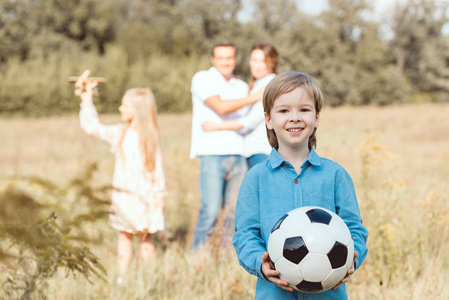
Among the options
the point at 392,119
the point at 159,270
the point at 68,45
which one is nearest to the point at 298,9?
the point at 68,45

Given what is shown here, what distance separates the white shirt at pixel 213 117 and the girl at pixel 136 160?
39 cm

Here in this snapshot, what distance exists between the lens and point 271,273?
1.81 meters

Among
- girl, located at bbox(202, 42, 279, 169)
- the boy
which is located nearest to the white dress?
girl, located at bbox(202, 42, 279, 169)

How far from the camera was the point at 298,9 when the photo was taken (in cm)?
5578

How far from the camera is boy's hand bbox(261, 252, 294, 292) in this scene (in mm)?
1806

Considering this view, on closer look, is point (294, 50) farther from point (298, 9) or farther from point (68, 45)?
point (68, 45)

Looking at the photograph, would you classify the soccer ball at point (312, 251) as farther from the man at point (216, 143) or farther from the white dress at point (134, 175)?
the white dress at point (134, 175)

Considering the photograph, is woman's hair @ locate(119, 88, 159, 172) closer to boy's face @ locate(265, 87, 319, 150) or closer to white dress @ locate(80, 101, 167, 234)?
white dress @ locate(80, 101, 167, 234)

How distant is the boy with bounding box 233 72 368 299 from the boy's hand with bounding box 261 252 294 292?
0.09 metres

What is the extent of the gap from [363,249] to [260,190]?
1.57 feet

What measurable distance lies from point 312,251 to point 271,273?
0.18m

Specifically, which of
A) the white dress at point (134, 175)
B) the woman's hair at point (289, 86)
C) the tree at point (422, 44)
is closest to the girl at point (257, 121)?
the white dress at point (134, 175)

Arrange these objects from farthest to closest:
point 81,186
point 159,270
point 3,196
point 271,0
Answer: point 271,0 → point 159,270 → point 81,186 → point 3,196

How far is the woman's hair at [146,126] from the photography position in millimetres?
4297
